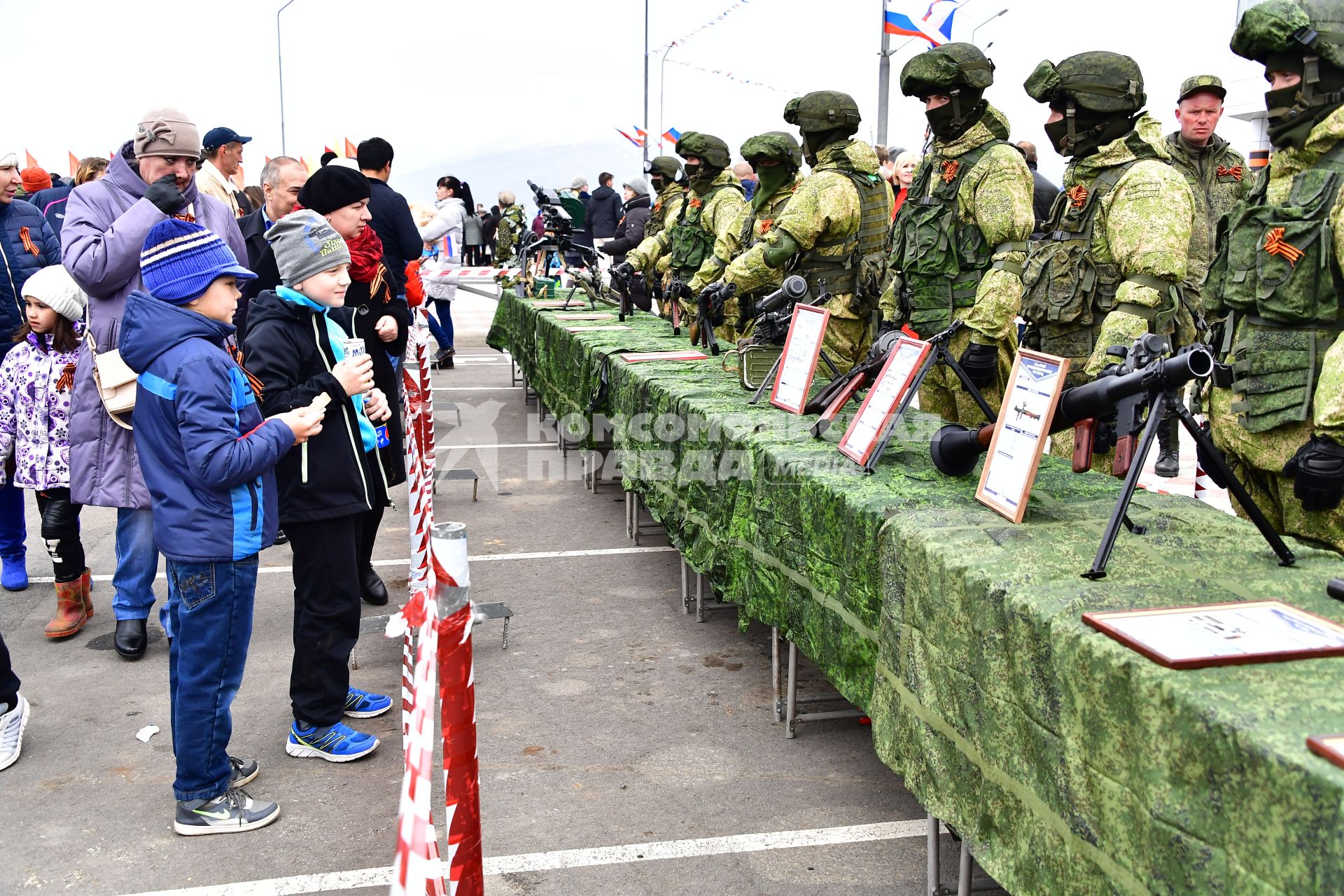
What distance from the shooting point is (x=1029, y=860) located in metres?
2.07

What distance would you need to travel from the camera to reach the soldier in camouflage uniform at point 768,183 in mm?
6270

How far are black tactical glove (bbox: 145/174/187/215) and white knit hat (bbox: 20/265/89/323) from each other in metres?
0.82

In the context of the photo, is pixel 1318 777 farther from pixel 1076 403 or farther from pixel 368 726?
pixel 368 726

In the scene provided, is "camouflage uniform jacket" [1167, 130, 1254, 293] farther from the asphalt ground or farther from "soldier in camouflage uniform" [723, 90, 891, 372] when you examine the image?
the asphalt ground

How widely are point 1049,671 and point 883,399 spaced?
150cm

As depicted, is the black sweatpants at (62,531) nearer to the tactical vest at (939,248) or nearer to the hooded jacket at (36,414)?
the hooded jacket at (36,414)

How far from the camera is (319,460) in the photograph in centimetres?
349

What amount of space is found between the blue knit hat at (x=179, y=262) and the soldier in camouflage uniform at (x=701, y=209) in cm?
460

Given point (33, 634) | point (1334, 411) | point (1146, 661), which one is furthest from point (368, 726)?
point (1334, 411)

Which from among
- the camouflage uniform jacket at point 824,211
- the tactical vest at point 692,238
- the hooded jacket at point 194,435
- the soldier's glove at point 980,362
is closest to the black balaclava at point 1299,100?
the soldier's glove at point 980,362

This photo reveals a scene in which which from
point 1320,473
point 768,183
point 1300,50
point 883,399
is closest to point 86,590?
point 883,399

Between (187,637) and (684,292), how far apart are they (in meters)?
5.06

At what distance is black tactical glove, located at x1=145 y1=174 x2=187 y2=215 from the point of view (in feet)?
13.5

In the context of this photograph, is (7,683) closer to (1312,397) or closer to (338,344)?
(338,344)
